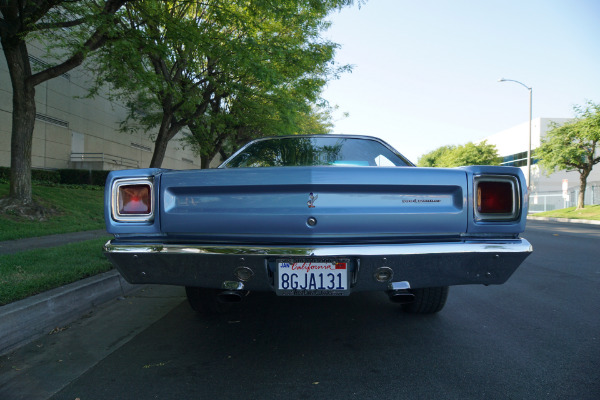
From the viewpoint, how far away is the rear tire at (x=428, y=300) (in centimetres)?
315

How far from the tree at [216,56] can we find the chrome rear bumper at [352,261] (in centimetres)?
703

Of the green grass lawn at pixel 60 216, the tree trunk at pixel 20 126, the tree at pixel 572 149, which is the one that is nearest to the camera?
the green grass lawn at pixel 60 216

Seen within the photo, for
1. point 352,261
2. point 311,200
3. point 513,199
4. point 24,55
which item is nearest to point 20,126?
point 24,55

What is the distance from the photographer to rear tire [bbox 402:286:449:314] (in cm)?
315

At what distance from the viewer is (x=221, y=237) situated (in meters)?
2.37

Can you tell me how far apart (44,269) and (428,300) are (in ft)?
12.5

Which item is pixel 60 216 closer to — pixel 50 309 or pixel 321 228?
pixel 50 309

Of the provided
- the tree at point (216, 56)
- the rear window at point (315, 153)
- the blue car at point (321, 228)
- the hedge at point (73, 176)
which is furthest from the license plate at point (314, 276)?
the hedge at point (73, 176)

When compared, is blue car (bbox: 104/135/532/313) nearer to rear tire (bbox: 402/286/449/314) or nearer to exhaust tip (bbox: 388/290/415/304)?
exhaust tip (bbox: 388/290/415/304)

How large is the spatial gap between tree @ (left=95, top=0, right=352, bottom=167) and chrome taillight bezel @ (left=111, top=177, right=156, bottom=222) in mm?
6576

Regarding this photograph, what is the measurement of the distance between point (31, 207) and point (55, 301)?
750 cm

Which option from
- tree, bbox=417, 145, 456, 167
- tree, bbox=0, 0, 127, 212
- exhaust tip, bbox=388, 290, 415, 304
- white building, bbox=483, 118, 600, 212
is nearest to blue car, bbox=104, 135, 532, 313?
exhaust tip, bbox=388, 290, 415, 304

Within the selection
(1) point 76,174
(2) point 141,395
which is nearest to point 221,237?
(2) point 141,395

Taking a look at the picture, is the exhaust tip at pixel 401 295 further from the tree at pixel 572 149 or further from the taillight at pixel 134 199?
the tree at pixel 572 149
